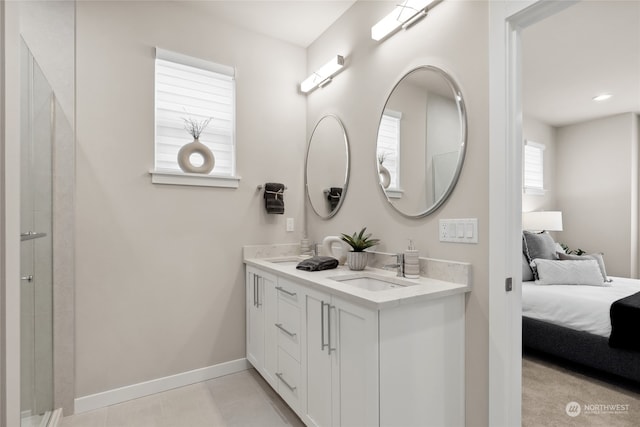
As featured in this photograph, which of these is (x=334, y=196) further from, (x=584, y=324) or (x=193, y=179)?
(x=584, y=324)

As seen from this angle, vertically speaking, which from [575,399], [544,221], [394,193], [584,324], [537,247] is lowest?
[575,399]

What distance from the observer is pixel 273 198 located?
2.66 meters

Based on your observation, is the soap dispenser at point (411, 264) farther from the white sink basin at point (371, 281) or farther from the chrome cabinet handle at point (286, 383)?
the chrome cabinet handle at point (286, 383)

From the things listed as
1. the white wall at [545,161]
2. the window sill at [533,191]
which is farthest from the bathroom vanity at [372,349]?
the white wall at [545,161]

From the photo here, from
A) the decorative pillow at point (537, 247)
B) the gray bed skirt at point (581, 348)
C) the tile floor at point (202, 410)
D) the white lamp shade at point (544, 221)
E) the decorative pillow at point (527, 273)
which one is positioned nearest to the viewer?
the tile floor at point (202, 410)

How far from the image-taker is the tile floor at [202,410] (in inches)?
76.1

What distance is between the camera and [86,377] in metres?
2.08

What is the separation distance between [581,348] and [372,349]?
7.16ft

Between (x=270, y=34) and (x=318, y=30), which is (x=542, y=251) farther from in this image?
(x=270, y=34)

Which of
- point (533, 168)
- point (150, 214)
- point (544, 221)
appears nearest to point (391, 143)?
point (150, 214)

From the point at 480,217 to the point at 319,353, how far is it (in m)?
1.01

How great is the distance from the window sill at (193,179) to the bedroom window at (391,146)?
114 centimetres

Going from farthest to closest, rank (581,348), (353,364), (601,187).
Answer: (601,187) → (581,348) → (353,364)

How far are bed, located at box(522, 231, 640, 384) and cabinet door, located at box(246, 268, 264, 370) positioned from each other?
2.25 meters
